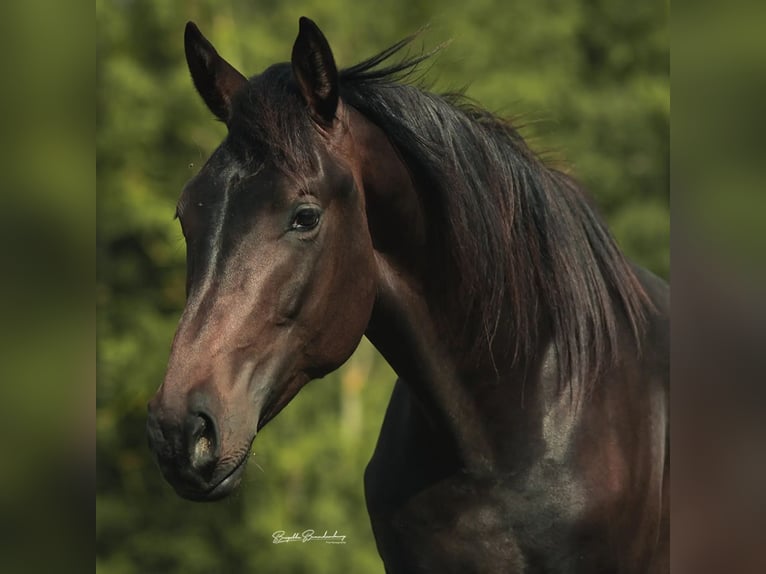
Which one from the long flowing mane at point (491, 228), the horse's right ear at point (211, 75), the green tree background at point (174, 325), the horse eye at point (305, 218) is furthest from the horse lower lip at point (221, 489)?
the green tree background at point (174, 325)

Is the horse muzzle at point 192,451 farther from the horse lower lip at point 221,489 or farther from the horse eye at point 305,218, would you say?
the horse eye at point 305,218

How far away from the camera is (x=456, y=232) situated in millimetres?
2607

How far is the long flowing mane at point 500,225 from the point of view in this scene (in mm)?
→ 2615

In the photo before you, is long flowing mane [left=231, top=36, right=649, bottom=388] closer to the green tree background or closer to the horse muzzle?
the horse muzzle

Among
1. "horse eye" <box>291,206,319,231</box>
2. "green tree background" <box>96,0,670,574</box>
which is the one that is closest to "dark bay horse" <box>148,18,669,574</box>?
"horse eye" <box>291,206,319,231</box>

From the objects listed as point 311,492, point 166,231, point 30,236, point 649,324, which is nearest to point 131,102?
point 166,231

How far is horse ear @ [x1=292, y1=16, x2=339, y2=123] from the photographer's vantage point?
7.88 feet

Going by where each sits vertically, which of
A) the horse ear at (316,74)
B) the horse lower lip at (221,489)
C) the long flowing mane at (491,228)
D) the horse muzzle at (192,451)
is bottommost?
the horse lower lip at (221,489)

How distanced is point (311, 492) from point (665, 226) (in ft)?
15.5

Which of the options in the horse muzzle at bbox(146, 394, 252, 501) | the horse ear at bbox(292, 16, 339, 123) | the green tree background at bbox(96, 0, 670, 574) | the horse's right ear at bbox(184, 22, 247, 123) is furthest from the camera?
the green tree background at bbox(96, 0, 670, 574)

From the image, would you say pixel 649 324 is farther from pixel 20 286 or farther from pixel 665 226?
pixel 665 226

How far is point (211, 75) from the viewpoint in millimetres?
2621

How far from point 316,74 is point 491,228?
567mm

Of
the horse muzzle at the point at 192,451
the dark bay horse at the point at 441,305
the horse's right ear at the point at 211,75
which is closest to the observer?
the horse muzzle at the point at 192,451
